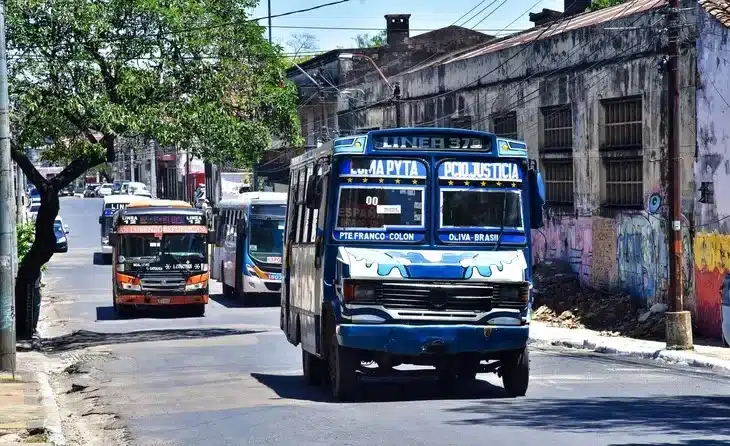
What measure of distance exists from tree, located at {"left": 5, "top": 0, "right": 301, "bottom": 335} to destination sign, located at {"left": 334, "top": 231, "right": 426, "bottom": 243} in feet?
37.2

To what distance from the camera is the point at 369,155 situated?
1541cm

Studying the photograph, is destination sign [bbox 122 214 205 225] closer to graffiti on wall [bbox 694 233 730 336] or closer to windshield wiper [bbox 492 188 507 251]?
graffiti on wall [bbox 694 233 730 336]

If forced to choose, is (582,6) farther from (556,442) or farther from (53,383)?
(556,442)

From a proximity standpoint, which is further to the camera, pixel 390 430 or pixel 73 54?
pixel 73 54

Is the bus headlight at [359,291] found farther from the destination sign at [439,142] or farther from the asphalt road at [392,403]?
the destination sign at [439,142]

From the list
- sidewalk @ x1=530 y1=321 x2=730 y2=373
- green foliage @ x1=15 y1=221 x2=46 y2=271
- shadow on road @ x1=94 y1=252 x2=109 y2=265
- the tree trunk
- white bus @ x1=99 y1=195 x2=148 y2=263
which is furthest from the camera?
shadow on road @ x1=94 y1=252 x2=109 y2=265

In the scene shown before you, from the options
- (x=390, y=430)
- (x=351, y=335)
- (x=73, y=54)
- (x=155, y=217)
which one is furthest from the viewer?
(x=155, y=217)

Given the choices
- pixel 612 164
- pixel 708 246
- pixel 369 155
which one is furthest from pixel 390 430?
pixel 612 164

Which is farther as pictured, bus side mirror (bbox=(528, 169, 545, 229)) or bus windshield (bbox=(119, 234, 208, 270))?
bus windshield (bbox=(119, 234, 208, 270))

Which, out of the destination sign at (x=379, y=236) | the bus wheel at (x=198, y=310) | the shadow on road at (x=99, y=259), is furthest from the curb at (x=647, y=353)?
the shadow on road at (x=99, y=259)

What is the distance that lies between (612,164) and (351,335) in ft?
55.2

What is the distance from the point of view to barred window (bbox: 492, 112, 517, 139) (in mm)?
35594

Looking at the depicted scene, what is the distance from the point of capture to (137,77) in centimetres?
2642

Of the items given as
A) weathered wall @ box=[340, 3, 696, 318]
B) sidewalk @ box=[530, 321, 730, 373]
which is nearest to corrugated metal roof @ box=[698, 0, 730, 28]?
weathered wall @ box=[340, 3, 696, 318]
